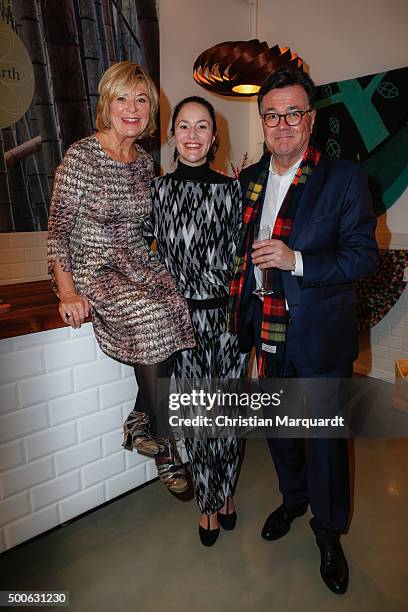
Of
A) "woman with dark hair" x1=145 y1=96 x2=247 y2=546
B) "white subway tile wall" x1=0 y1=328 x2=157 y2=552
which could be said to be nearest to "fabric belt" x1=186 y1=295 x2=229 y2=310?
"woman with dark hair" x1=145 y1=96 x2=247 y2=546

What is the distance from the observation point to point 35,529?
171 centimetres

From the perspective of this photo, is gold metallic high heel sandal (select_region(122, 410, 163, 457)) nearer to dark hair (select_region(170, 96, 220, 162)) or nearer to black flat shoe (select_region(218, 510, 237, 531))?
black flat shoe (select_region(218, 510, 237, 531))

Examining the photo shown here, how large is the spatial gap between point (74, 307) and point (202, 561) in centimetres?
109

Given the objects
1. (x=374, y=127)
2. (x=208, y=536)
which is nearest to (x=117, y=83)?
(x=208, y=536)

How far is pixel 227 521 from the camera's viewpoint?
5.97ft

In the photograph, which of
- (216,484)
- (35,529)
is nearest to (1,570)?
(35,529)

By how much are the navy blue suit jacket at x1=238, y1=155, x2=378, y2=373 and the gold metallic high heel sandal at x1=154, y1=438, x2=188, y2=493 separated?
1.92ft

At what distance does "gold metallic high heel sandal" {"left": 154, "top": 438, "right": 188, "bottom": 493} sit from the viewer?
1.50 meters

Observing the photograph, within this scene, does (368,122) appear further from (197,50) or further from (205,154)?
(205,154)

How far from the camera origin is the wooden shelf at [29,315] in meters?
1.47

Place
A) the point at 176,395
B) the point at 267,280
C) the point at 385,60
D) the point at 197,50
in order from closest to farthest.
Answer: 1. the point at 267,280
2. the point at 176,395
3. the point at 385,60
4. the point at 197,50

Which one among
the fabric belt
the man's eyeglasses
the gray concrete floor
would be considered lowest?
the gray concrete floor

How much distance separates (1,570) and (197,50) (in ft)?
14.0

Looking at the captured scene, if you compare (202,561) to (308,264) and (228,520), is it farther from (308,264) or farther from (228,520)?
(308,264)
